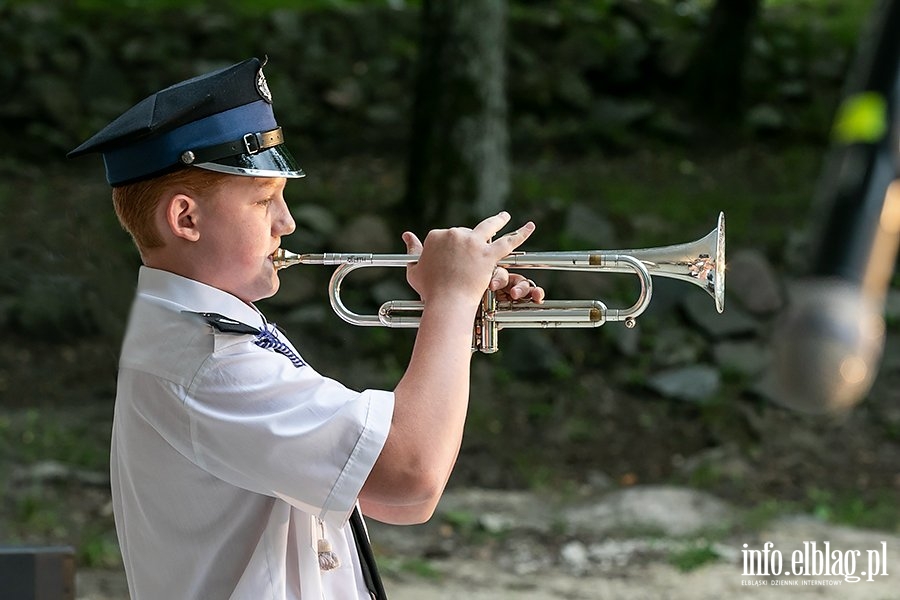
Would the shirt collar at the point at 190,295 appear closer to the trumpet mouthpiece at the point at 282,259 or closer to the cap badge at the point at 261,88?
the trumpet mouthpiece at the point at 282,259

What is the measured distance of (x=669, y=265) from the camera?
260 centimetres

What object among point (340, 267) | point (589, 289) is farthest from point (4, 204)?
point (340, 267)

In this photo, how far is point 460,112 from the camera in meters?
8.16

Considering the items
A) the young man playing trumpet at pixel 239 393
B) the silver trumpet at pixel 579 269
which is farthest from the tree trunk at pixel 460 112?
the young man playing trumpet at pixel 239 393

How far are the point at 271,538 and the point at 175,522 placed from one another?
0.14 metres

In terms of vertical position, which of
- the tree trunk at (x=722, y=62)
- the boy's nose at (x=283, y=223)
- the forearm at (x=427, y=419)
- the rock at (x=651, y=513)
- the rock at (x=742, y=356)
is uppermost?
the tree trunk at (x=722, y=62)

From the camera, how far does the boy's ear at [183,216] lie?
1.81m

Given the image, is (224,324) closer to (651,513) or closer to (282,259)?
(282,259)

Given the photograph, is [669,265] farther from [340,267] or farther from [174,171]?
[174,171]

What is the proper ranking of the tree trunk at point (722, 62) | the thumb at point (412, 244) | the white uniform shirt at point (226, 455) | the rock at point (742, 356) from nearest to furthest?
1. the white uniform shirt at point (226, 455)
2. the thumb at point (412, 244)
3. the rock at point (742, 356)
4. the tree trunk at point (722, 62)

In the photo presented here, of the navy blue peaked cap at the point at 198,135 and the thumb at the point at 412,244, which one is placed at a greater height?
the navy blue peaked cap at the point at 198,135

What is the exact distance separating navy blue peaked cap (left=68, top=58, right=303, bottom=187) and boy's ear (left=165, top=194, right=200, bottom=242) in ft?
0.16

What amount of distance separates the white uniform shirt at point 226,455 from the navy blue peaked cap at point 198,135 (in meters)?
0.17

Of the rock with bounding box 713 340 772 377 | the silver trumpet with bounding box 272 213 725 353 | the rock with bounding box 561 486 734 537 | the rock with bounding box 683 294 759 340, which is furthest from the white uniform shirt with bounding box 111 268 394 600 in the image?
the rock with bounding box 683 294 759 340
